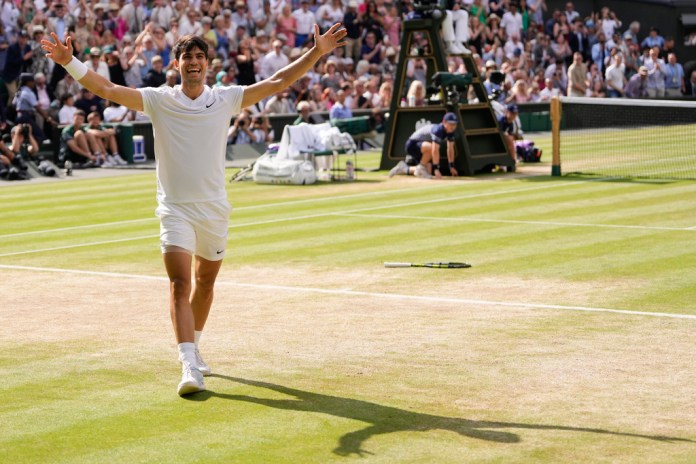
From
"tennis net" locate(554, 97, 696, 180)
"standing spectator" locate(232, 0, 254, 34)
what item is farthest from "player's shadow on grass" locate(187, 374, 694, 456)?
"standing spectator" locate(232, 0, 254, 34)

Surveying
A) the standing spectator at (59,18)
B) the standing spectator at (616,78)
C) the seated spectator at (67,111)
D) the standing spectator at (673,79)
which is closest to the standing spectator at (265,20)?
the standing spectator at (59,18)

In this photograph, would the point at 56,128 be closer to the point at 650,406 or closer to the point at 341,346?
the point at 341,346

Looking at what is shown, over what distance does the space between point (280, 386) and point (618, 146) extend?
79.3 ft

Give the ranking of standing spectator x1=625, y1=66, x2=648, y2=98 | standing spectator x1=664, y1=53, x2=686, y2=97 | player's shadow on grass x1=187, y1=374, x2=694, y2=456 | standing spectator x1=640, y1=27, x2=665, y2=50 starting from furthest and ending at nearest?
1. standing spectator x1=640, y1=27, x2=665, y2=50
2. standing spectator x1=664, y1=53, x2=686, y2=97
3. standing spectator x1=625, y1=66, x2=648, y2=98
4. player's shadow on grass x1=187, y1=374, x2=694, y2=456

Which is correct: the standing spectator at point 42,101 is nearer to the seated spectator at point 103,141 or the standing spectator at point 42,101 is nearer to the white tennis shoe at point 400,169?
the seated spectator at point 103,141

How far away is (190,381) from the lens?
7.93 m

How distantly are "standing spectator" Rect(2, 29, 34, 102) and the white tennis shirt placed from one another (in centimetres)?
2257

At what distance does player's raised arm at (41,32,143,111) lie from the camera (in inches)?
317

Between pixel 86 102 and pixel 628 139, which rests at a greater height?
pixel 86 102

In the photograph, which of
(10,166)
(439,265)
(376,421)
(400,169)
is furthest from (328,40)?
(10,166)

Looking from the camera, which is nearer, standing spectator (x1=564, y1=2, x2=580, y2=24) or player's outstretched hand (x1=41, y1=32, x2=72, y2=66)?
player's outstretched hand (x1=41, y1=32, x2=72, y2=66)

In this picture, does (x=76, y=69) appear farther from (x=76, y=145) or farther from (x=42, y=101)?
(x=42, y=101)

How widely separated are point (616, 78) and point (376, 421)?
38.4 metres

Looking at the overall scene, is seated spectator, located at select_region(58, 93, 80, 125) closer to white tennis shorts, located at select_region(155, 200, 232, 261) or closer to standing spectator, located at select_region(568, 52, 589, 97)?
standing spectator, located at select_region(568, 52, 589, 97)
